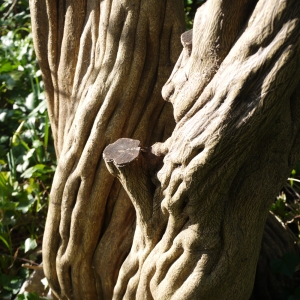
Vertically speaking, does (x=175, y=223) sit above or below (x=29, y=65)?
below

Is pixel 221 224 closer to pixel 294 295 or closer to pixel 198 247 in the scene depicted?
pixel 198 247

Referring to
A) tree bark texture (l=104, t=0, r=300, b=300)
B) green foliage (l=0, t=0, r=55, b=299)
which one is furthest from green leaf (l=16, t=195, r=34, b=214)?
tree bark texture (l=104, t=0, r=300, b=300)

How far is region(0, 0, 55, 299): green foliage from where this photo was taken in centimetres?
256

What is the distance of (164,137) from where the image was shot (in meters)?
1.68

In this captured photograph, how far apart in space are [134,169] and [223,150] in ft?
0.89

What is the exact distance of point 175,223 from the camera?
1407 millimetres

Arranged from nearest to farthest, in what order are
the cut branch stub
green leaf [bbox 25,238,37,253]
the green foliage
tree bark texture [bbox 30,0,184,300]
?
the cut branch stub
tree bark texture [bbox 30,0,184,300]
green leaf [bbox 25,238,37,253]
the green foliage

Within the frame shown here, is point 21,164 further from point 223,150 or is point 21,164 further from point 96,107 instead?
point 223,150

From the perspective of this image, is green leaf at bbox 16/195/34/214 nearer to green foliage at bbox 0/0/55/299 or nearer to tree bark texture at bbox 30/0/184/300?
green foliage at bbox 0/0/55/299

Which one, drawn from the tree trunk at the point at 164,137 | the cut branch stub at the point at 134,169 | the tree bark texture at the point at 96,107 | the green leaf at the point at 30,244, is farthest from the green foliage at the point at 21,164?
the cut branch stub at the point at 134,169

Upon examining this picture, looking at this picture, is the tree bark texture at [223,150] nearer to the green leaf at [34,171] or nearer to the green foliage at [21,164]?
the green foliage at [21,164]

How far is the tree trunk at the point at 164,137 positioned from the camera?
118 centimetres

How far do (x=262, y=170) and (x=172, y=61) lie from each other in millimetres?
494

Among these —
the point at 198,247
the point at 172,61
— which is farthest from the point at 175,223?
the point at 172,61
